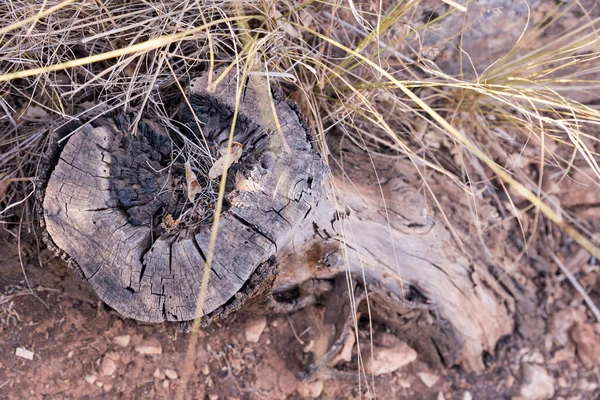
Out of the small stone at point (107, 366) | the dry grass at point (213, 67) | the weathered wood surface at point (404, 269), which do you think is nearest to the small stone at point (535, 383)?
the weathered wood surface at point (404, 269)

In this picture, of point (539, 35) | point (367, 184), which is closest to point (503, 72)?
point (539, 35)

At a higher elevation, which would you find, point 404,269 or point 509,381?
point 404,269

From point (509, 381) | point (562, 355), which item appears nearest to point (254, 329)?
point (509, 381)

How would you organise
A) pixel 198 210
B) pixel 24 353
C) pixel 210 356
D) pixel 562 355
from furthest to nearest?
pixel 562 355 < pixel 210 356 < pixel 24 353 < pixel 198 210

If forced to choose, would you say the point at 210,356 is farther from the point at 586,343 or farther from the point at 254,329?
the point at 586,343

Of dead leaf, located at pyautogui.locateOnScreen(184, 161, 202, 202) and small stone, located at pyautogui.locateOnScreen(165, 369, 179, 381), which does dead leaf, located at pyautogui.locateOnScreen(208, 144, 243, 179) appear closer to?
dead leaf, located at pyautogui.locateOnScreen(184, 161, 202, 202)

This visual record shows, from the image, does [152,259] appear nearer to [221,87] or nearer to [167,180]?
[167,180]

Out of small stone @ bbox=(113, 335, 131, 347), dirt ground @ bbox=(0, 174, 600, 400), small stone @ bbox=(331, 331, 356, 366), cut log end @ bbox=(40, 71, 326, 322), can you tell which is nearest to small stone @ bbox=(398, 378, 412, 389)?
dirt ground @ bbox=(0, 174, 600, 400)
